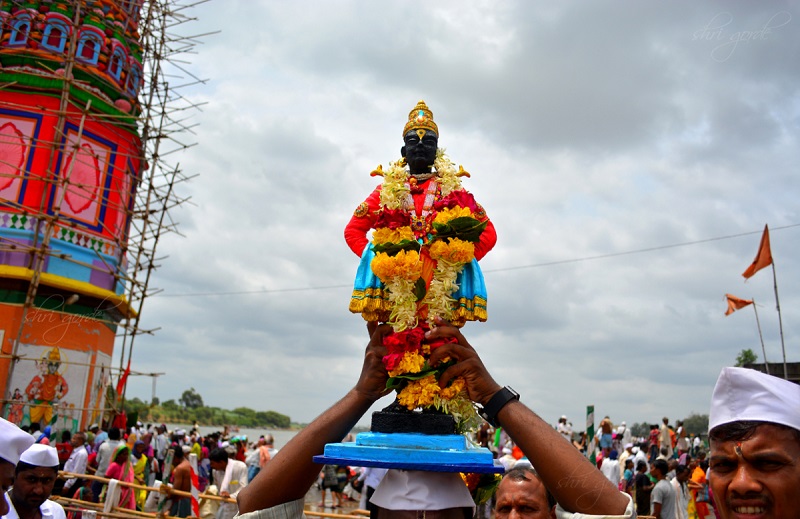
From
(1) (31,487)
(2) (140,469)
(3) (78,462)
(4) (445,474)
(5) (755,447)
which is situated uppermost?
(5) (755,447)

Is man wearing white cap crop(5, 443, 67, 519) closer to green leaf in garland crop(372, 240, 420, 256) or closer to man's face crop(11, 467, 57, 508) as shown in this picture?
man's face crop(11, 467, 57, 508)

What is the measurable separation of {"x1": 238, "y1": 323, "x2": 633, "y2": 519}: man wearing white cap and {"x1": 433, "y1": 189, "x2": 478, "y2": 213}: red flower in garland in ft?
3.27

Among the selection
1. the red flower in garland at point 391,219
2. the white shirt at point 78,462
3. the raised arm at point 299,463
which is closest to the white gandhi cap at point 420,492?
the raised arm at point 299,463

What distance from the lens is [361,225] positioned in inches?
155

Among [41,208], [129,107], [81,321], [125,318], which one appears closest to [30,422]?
[81,321]

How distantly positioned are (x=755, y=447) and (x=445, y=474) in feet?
4.35

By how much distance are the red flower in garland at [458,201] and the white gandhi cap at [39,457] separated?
354 cm

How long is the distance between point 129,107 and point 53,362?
7.52 meters

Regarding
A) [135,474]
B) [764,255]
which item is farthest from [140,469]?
[764,255]

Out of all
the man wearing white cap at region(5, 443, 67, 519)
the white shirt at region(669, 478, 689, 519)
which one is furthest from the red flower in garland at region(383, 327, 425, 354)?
the white shirt at region(669, 478, 689, 519)

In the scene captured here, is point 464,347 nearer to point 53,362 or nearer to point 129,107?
point 53,362

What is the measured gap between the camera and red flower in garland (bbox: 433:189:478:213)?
12.3 feet

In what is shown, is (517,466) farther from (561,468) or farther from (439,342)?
(561,468)

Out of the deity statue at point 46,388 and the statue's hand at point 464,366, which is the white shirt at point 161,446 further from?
the statue's hand at point 464,366
